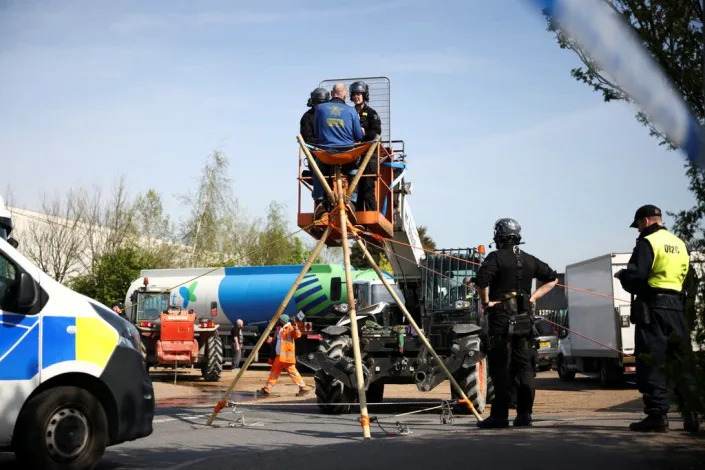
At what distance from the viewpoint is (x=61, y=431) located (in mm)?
7957

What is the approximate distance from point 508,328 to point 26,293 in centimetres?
459

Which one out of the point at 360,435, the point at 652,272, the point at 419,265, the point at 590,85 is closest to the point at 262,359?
the point at 419,265

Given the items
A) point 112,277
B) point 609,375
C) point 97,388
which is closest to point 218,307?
point 112,277

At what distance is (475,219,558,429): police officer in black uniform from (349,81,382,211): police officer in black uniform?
11.7ft

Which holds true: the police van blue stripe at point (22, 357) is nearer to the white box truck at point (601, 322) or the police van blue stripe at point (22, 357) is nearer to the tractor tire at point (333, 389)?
the tractor tire at point (333, 389)

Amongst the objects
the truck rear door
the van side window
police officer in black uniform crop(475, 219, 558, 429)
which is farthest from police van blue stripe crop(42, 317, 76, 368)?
the truck rear door

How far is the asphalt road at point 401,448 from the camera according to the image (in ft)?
20.7

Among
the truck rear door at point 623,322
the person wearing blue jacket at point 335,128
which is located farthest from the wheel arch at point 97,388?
→ the truck rear door at point 623,322

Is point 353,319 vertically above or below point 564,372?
above

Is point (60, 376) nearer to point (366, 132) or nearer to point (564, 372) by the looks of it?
point (366, 132)

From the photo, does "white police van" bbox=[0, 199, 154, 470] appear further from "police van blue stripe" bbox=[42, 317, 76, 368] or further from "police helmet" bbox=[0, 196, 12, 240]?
"police helmet" bbox=[0, 196, 12, 240]

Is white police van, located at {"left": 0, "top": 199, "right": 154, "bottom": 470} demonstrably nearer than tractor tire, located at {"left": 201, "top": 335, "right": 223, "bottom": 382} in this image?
Yes

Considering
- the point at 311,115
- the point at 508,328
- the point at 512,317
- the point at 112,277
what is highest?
the point at 112,277

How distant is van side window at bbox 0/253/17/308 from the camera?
7.96 meters
